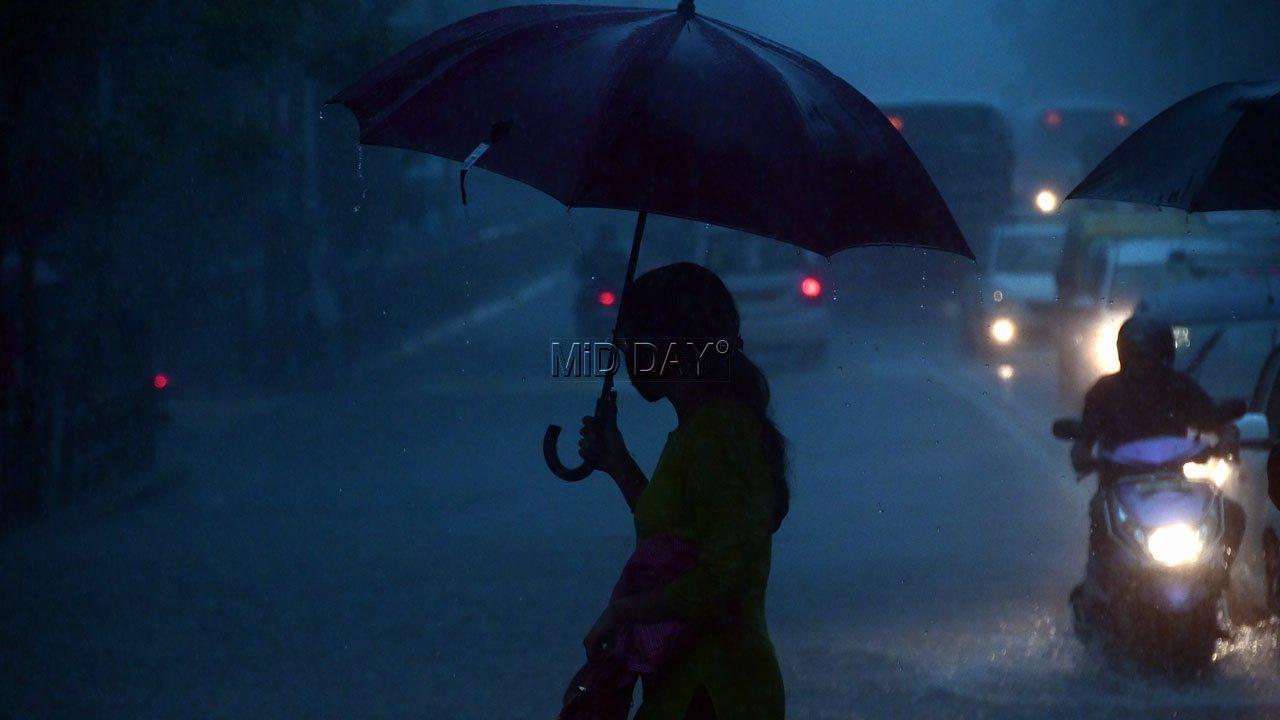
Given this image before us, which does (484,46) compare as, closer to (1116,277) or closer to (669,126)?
(669,126)

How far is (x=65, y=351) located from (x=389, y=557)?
4523mm

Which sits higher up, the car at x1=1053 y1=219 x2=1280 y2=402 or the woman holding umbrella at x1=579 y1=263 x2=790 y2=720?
the car at x1=1053 y1=219 x2=1280 y2=402

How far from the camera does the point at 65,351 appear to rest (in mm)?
12648

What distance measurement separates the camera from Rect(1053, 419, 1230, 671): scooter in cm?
606

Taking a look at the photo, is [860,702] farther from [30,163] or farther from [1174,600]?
[30,163]

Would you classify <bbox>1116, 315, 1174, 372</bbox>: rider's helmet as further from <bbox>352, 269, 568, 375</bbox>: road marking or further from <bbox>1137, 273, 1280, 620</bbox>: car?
<bbox>352, 269, 568, 375</bbox>: road marking

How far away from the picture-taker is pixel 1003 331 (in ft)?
65.8

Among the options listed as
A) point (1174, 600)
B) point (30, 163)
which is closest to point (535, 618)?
point (1174, 600)

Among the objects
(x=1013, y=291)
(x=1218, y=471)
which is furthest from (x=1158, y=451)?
(x=1013, y=291)

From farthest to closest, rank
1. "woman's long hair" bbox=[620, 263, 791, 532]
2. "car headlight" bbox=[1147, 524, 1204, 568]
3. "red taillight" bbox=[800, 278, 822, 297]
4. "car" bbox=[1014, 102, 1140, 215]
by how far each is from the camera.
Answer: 1. "car" bbox=[1014, 102, 1140, 215]
2. "red taillight" bbox=[800, 278, 822, 297]
3. "car headlight" bbox=[1147, 524, 1204, 568]
4. "woman's long hair" bbox=[620, 263, 791, 532]

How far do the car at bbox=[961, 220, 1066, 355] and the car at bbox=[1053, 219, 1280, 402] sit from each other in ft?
12.5

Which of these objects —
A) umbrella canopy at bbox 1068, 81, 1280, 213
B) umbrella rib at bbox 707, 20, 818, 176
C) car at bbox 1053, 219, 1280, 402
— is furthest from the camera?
car at bbox 1053, 219, 1280, 402

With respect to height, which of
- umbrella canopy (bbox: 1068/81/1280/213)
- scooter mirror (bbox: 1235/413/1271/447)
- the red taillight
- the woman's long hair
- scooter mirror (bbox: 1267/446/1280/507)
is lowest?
scooter mirror (bbox: 1267/446/1280/507)

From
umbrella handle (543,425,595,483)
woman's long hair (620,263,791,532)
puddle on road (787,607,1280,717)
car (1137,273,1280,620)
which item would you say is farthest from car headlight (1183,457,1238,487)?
Answer: woman's long hair (620,263,791,532)
